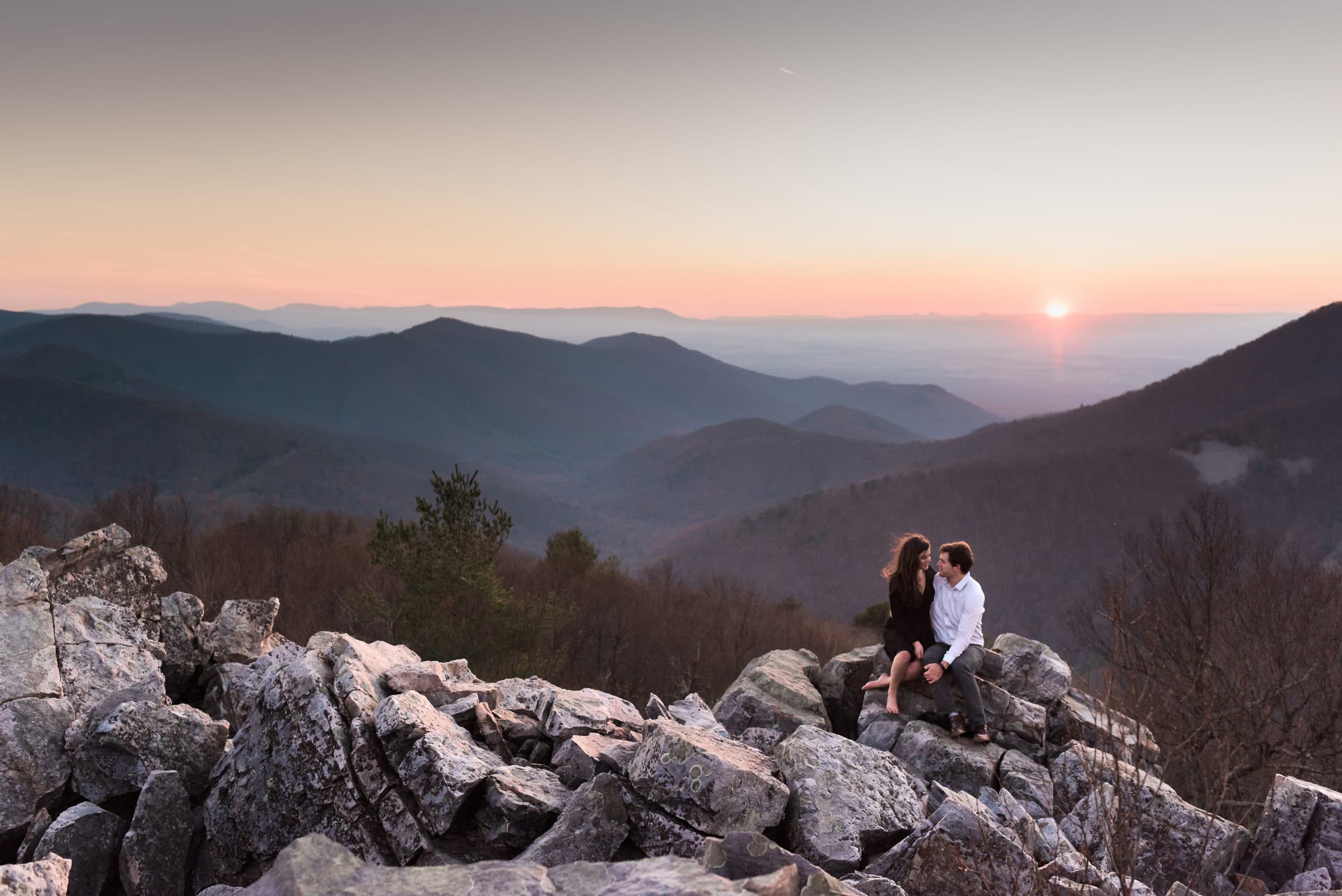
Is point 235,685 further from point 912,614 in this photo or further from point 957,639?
point 957,639

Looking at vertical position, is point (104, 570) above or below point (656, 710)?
above

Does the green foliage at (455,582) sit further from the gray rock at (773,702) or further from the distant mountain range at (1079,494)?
the distant mountain range at (1079,494)

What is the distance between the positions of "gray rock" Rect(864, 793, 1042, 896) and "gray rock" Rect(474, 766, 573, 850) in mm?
3490

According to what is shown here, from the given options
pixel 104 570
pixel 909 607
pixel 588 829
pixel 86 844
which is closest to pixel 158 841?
pixel 86 844

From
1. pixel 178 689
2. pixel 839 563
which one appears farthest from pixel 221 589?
pixel 839 563

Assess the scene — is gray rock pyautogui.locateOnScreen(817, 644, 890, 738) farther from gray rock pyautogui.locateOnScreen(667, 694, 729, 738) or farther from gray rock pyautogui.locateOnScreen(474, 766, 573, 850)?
gray rock pyautogui.locateOnScreen(474, 766, 573, 850)

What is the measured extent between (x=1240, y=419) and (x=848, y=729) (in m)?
162

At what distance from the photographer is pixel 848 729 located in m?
14.7

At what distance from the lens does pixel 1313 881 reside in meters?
9.58

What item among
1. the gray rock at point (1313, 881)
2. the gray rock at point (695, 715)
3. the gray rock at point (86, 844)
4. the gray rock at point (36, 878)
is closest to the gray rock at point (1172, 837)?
the gray rock at point (1313, 881)

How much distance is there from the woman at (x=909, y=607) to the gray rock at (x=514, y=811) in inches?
224

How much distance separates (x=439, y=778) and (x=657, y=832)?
95.4 inches

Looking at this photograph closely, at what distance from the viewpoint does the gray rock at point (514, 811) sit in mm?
8758

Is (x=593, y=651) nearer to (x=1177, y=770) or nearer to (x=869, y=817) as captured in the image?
(x=1177, y=770)
